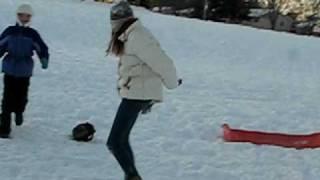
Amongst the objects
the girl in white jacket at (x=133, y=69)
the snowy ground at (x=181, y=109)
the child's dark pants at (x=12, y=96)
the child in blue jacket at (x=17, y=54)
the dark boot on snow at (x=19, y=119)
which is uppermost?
the girl in white jacket at (x=133, y=69)

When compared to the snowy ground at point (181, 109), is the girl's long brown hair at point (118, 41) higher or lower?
higher

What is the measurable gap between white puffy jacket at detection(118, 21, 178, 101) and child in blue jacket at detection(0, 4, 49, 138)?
7.35 ft

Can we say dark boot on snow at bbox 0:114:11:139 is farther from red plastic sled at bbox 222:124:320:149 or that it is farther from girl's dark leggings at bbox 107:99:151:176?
red plastic sled at bbox 222:124:320:149

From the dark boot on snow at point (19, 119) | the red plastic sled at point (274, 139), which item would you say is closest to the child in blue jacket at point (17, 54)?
the dark boot on snow at point (19, 119)

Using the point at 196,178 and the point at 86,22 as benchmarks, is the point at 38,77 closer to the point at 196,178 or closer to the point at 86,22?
the point at 196,178

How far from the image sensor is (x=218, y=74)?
57.8 ft

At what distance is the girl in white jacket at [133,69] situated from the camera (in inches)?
239

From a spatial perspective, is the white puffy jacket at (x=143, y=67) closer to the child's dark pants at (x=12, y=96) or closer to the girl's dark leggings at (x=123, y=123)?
the girl's dark leggings at (x=123, y=123)

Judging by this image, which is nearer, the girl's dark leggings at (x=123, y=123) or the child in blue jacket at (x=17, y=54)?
the girl's dark leggings at (x=123, y=123)

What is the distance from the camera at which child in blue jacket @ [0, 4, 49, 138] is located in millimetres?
8165

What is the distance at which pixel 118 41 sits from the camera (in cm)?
611

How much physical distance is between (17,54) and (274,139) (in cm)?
316

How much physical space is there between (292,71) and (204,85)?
18.4 feet

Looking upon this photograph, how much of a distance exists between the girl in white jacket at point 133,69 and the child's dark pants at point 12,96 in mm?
2402
